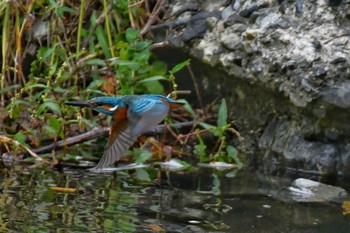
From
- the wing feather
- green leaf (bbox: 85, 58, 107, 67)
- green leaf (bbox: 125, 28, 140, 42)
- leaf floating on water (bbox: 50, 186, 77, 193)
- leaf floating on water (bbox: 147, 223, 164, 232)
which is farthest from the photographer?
green leaf (bbox: 125, 28, 140, 42)

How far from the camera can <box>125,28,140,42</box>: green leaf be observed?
4.55m

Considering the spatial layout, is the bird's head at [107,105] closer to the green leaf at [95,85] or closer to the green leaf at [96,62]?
the green leaf at [95,85]

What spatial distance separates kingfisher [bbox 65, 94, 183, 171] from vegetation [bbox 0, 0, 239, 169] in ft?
1.76

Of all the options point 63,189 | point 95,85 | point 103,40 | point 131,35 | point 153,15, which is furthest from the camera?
point 153,15

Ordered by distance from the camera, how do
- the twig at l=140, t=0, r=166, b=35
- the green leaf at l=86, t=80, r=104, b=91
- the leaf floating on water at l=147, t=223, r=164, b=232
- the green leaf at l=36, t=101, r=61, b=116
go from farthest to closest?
the twig at l=140, t=0, r=166, b=35 → the green leaf at l=86, t=80, r=104, b=91 → the green leaf at l=36, t=101, r=61, b=116 → the leaf floating on water at l=147, t=223, r=164, b=232

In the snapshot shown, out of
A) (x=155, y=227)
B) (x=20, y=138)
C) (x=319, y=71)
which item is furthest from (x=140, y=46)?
(x=155, y=227)

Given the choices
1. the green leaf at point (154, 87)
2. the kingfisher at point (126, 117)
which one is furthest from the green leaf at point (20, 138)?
the kingfisher at point (126, 117)

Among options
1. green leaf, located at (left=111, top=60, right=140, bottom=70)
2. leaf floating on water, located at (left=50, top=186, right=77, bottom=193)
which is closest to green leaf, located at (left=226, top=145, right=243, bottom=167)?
green leaf, located at (left=111, top=60, right=140, bottom=70)

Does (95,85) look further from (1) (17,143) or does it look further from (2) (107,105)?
(2) (107,105)

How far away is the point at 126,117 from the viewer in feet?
11.2

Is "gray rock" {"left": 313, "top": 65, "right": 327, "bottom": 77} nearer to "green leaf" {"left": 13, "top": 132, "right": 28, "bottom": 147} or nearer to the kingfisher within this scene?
the kingfisher

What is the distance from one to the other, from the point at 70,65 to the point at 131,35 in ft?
1.12

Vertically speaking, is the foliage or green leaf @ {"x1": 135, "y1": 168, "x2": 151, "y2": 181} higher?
the foliage

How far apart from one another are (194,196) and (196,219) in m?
0.39
